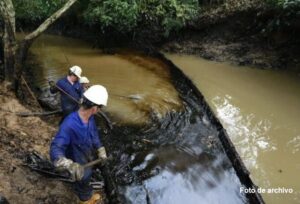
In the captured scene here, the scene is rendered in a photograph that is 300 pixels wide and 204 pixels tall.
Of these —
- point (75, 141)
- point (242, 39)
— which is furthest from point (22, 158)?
point (242, 39)

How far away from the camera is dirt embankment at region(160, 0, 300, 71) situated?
47.2ft

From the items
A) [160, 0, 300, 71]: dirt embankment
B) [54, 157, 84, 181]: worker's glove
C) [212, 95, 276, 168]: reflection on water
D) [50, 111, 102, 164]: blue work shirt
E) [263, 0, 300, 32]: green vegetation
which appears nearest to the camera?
[54, 157, 84, 181]: worker's glove

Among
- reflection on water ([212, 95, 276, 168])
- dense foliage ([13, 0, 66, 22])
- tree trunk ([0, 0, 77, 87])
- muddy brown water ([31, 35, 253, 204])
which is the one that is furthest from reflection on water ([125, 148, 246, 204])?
dense foliage ([13, 0, 66, 22])

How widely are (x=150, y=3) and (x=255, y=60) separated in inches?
207

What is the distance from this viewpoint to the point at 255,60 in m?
14.9

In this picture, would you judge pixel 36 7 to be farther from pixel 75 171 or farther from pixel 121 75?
pixel 75 171

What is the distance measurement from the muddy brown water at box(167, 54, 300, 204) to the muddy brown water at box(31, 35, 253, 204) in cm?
62

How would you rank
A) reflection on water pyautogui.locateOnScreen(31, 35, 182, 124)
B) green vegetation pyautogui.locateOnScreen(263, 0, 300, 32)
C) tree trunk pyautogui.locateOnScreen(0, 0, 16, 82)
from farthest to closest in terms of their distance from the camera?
green vegetation pyautogui.locateOnScreen(263, 0, 300, 32), reflection on water pyautogui.locateOnScreen(31, 35, 182, 124), tree trunk pyautogui.locateOnScreen(0, 0, 16, 82)

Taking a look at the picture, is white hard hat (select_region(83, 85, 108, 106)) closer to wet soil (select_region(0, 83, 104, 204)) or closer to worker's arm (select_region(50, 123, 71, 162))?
worker's arm (select_region(50, 123, 71, 162))

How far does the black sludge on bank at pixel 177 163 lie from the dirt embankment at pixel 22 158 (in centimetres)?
104

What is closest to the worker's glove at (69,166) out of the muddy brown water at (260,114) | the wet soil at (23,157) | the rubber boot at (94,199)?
the rubber boot at (94,199)

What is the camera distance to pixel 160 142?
9.31 metres

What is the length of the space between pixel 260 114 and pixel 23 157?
6603 millimetres

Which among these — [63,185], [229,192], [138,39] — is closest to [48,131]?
[63,185]
